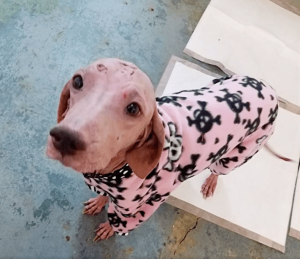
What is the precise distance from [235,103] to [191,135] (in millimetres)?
182

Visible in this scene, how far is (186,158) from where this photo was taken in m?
1.20

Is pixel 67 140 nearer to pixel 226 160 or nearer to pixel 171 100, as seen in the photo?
pixel 171 100

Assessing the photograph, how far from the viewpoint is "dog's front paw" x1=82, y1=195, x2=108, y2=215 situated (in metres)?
1.57

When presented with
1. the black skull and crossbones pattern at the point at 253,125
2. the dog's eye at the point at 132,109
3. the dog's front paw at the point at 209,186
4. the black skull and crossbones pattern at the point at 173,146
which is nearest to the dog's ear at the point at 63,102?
the dog's eye at the point at 132,109

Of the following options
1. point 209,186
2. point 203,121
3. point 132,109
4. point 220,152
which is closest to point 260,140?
point 220,152

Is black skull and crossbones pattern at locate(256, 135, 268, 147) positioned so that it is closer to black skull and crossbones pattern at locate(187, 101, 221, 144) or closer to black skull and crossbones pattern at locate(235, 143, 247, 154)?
black skull and crossbones pattern at locate(235, 143, 247, 154)

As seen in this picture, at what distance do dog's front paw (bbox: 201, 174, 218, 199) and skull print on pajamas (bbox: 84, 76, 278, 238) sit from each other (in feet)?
1.39

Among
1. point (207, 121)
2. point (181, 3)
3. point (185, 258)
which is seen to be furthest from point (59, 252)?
point (181, 3)

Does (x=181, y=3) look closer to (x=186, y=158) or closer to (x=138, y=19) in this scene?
(x=138, y=19)

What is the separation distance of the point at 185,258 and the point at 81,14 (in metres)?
1.34

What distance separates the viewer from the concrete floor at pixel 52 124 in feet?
5.01

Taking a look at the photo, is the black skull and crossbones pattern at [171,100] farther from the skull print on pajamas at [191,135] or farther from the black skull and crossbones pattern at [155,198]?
the black skull and crossbones pattern at [155,198]

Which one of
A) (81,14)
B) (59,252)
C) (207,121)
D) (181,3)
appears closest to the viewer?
(207,121)

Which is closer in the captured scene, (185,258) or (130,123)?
(130,123)
